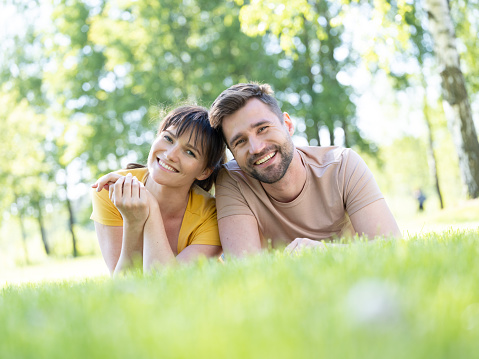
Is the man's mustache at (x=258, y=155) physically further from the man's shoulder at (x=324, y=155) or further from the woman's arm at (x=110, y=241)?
the woman's arm at (x=110, y=241)

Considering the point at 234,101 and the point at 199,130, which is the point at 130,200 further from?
the point at 234,101

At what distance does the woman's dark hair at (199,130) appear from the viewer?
4.78 meters

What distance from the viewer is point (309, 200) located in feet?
15.9

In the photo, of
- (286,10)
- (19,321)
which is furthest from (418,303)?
(286,10)

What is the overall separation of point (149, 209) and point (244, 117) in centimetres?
136

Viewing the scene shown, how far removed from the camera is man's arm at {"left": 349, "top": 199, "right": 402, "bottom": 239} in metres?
4.42

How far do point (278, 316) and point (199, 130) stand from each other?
12.2 ft

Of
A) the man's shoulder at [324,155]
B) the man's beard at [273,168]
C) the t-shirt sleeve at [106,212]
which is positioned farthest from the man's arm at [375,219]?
the t-shirt sleeve at [106,212]

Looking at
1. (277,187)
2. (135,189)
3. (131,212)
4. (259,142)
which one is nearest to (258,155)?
(259,142)

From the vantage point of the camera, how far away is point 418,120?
28.7 meters

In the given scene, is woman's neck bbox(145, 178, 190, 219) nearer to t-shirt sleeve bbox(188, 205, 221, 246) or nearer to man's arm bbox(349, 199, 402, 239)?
t-shirt sleeve bbox(188, 205, 221, 246)

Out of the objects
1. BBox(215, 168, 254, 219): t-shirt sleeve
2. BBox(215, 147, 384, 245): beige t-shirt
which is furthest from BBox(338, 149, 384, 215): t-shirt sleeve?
BBox(215, 168, 254, 219): t-shirt sleeve

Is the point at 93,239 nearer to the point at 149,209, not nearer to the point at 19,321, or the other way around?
the point at 149,209

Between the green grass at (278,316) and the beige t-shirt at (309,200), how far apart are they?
8.95ft
